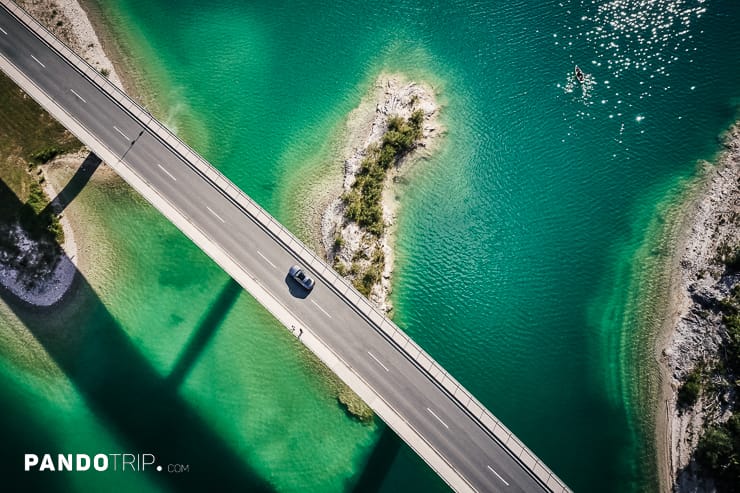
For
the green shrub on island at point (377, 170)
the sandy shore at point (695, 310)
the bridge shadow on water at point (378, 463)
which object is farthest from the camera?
the green shrub on island at point (377, 170)

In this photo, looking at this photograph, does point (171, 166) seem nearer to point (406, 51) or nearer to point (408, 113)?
point (408, 113)

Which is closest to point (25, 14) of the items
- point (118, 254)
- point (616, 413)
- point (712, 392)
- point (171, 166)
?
point (171, 166)

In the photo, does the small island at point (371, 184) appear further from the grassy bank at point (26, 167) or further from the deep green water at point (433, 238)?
the grassy bank at point (26, 167)

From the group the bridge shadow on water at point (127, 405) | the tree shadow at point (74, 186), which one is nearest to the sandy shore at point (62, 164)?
the tree shadow at point (74, 186)

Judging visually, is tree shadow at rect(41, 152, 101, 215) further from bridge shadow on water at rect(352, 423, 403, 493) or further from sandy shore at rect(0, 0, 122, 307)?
bridge shadow on water at rect(352, 423, 403, 493)

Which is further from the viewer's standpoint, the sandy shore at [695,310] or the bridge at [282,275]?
the sandy shore at [695,310]

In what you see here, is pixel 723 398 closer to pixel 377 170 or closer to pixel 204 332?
pixel 377 170
